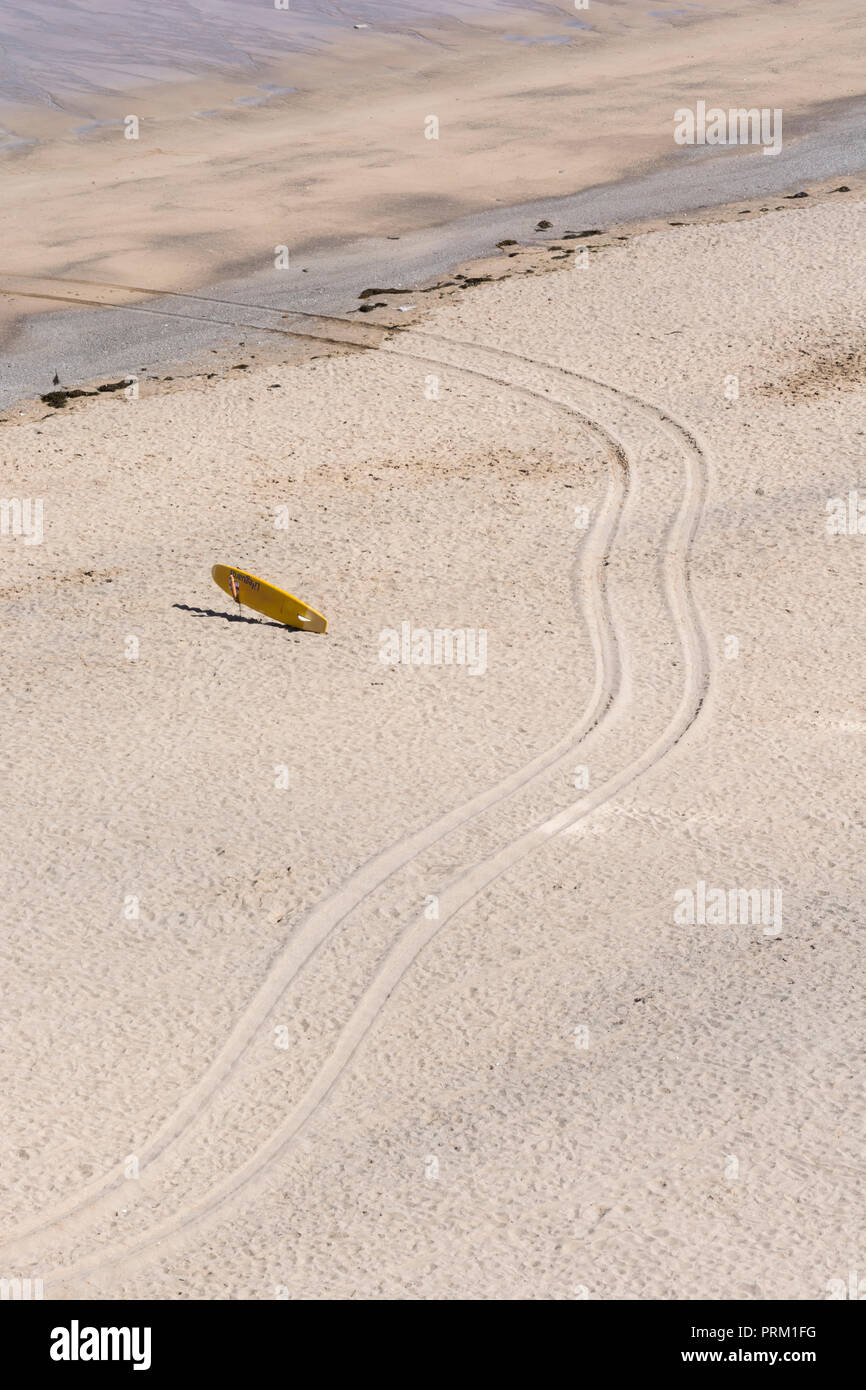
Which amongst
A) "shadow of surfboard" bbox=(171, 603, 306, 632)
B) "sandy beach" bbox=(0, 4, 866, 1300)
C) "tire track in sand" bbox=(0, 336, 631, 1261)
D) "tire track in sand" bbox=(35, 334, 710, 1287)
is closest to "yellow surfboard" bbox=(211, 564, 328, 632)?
"shadow of surfboard" bbox=(171, 603, 306, 632)

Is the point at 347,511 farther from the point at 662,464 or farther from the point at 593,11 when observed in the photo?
the point at 593,11

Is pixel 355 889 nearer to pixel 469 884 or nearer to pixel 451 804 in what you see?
pixel 469 884

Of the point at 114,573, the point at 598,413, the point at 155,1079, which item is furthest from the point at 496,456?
the point at 155,1079

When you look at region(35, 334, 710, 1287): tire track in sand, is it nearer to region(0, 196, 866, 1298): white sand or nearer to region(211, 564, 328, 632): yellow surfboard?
region(0, 196, 866, 1298): white sand

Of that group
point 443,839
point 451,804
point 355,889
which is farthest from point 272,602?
point 355,889

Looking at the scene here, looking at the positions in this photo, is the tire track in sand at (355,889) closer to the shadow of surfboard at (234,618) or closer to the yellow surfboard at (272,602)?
the yellow surfboard at (272,602)
